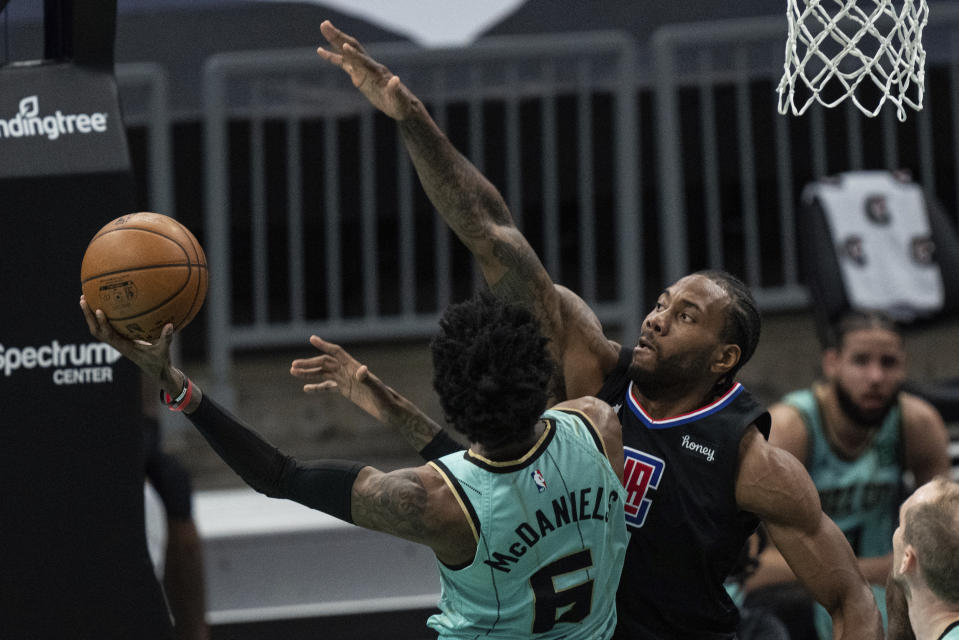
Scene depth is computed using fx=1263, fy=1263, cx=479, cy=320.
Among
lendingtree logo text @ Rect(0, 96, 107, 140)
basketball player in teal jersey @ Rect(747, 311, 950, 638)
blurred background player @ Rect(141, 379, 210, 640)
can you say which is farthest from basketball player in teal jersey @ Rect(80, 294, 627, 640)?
basketball player in teal jersey @ Rect(747, 311, 950, 638)

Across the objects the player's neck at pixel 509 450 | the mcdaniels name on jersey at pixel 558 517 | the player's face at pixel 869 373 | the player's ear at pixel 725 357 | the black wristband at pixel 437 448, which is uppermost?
the player's ear at pixel 725 357

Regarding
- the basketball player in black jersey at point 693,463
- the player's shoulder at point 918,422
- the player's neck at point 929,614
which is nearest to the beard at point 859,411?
the player's shoulder at point 918,422

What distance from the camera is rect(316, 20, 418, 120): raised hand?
3.42m

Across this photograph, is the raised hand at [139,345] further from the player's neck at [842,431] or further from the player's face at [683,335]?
the player's neck at [842,431]

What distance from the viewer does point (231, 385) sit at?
6.79 m

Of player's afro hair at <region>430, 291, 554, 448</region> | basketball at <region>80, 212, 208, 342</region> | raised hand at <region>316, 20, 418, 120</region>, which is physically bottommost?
player's afro hair at <region>430, 291, 554, 448</region>

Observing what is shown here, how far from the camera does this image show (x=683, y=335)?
3.42 m

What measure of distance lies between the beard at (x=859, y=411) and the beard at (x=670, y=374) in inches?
87.1

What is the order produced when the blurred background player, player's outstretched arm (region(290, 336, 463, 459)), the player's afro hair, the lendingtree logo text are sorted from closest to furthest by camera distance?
the player's afro hair → player's outstretched arm (region(290, 336, 463, 459)) → the lendingtree logo text → the blurred background player

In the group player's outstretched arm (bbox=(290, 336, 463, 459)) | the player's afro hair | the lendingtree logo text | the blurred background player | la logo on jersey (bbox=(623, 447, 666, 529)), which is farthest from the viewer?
the blurred background player

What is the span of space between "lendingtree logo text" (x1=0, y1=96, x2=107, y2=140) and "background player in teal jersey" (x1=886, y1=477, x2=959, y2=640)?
249 cm

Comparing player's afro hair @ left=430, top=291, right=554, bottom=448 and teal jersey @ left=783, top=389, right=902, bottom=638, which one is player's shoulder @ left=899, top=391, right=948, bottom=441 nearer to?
teal jersey @ left=783, top=389, right=902, bottom=638

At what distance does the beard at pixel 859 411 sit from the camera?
5426 mm

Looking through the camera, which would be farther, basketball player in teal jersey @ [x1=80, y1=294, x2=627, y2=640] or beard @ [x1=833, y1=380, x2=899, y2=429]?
beard @ [x1=833, y1=380, x2=899, y2=429]
